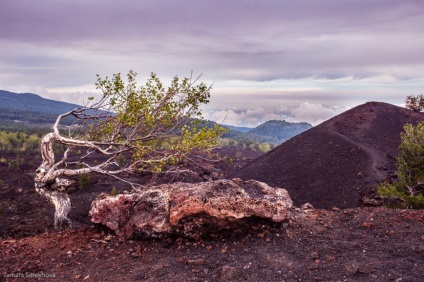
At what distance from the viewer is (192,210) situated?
26.0 feet

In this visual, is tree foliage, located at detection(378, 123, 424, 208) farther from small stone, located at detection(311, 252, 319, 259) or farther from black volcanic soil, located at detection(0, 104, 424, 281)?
small stone, located at detection(311, 252, 319, 259)

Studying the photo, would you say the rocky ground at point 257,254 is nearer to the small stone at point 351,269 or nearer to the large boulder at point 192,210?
the small stone at point 351,269

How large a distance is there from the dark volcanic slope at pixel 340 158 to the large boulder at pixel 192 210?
17819 millimetres

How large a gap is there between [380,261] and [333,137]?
30625mm

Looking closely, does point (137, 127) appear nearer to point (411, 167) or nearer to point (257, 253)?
point (257, 253)

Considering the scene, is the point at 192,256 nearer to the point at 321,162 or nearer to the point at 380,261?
the point at 380,261

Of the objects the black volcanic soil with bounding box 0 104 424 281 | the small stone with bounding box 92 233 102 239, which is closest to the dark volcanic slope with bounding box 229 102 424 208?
the black volcanic soil with bounding box 0 104 424 281

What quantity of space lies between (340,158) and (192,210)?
86.0 ft

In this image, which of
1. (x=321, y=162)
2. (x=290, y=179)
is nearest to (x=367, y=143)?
(x=321, y=162)

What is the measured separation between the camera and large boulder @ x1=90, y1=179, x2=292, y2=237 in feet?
26.0

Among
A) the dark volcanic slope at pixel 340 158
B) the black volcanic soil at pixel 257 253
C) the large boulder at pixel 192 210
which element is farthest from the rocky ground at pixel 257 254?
the dark volcanic slope at pixel 340 158

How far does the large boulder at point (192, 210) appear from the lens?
313 inches

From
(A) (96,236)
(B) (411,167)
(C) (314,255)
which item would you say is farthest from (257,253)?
(B) (411,167)

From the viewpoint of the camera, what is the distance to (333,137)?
116 feet
